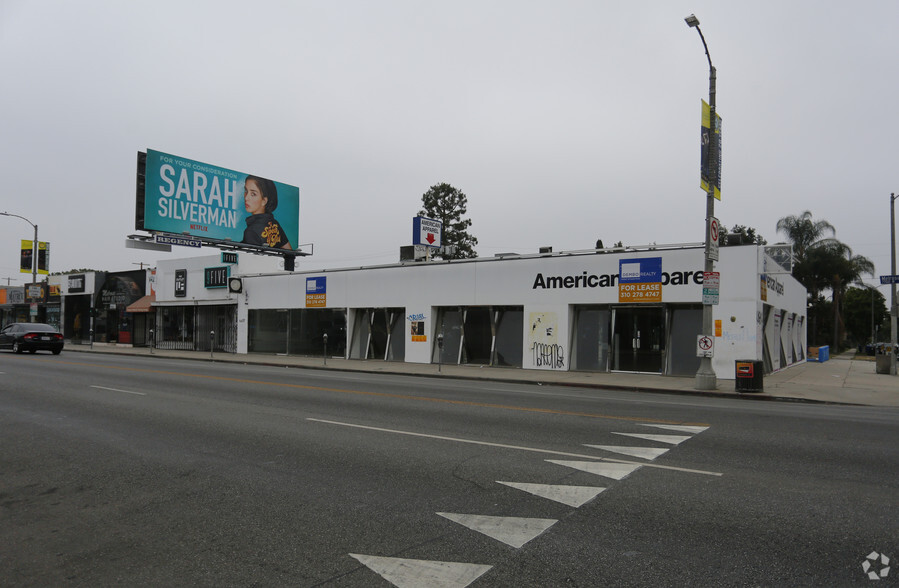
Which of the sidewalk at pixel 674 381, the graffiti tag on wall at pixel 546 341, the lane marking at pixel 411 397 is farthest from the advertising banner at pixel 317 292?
the graffiti tag on wall at pixel 546 341

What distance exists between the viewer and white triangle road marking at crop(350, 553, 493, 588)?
386cm

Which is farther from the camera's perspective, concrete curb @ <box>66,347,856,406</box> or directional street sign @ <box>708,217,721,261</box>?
directional street sign @ <box>708,217,721,261</box>

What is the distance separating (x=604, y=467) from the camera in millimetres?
6785

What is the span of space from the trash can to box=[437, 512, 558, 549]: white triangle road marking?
12.6 m

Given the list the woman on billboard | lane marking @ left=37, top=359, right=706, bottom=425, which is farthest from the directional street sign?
the woman on billboard

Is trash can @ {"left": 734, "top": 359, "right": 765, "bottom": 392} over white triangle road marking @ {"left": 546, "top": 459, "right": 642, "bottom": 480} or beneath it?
over

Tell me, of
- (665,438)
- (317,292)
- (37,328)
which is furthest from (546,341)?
(37,328)

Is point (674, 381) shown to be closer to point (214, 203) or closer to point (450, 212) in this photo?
point (214, 203)

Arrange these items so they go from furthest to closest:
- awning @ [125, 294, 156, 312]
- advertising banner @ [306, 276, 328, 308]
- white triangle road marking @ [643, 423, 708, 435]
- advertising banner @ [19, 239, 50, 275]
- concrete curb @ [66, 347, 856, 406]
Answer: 1. advertising banner @ [19, 239, 50, 275]
2. awning @ [125, 294, 156, 312]
3. advertising banner @ [306, 276, 328, 308]
4. concrete curb @ [66, 347, 856, 406]
5. white triangle road marking @ [643, 423, 708, 435]

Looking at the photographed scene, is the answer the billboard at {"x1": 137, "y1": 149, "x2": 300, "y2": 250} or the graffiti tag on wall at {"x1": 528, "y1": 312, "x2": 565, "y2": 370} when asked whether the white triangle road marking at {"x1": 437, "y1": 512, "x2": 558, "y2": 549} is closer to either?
the graffiti tag on wall at {"x1": 528, "y1": 312, "x2": 565, "y2": 370}

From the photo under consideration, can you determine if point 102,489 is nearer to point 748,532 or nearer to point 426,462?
point 426,462

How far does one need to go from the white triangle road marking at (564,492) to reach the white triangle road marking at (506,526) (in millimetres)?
598

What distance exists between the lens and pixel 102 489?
20.0 feet

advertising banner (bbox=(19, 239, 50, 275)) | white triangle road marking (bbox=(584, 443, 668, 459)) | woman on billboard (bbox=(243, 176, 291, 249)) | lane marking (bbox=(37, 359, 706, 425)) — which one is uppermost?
woman on billboard (bbox=(243, 176, 291, 249))
